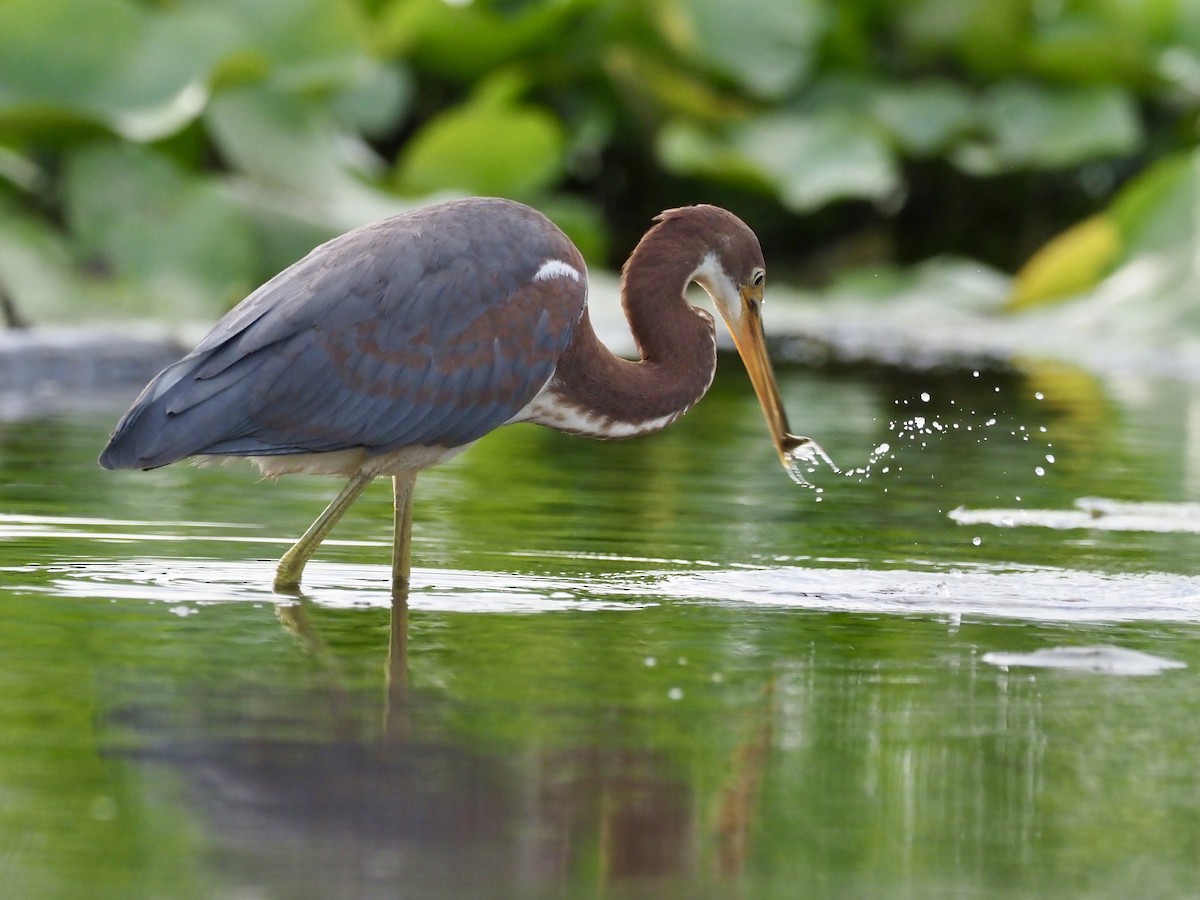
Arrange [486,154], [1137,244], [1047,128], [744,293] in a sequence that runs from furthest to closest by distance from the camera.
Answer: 1. [1047,128]
2. [486,154]
3. [1137,244]
4. [744,293]

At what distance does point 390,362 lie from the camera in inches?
263

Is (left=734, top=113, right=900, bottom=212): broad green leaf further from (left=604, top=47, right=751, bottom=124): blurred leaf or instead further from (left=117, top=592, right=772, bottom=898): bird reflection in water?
(left=117, top=592, right=772, bottom=898): bird reflection in water

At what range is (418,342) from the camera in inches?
265

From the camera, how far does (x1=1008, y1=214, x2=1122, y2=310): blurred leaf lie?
1847cm

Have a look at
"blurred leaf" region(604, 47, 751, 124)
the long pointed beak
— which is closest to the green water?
the long pointed beak

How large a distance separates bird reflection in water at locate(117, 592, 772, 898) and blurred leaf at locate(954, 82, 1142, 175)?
16.4 meters

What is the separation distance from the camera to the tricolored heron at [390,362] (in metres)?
6.47

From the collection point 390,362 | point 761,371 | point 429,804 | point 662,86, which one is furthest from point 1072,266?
point 429,804

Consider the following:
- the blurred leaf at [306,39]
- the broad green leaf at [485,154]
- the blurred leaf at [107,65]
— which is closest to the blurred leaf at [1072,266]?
the broad green leaf at [485,154]

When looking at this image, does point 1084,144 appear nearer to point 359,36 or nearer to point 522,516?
point 359,36

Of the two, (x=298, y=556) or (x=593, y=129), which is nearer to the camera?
(x=298, y=556)

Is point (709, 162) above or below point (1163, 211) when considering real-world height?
above

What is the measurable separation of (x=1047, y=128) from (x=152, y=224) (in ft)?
28.0

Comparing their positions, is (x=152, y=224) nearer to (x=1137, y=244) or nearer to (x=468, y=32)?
(x=468, y=32)
